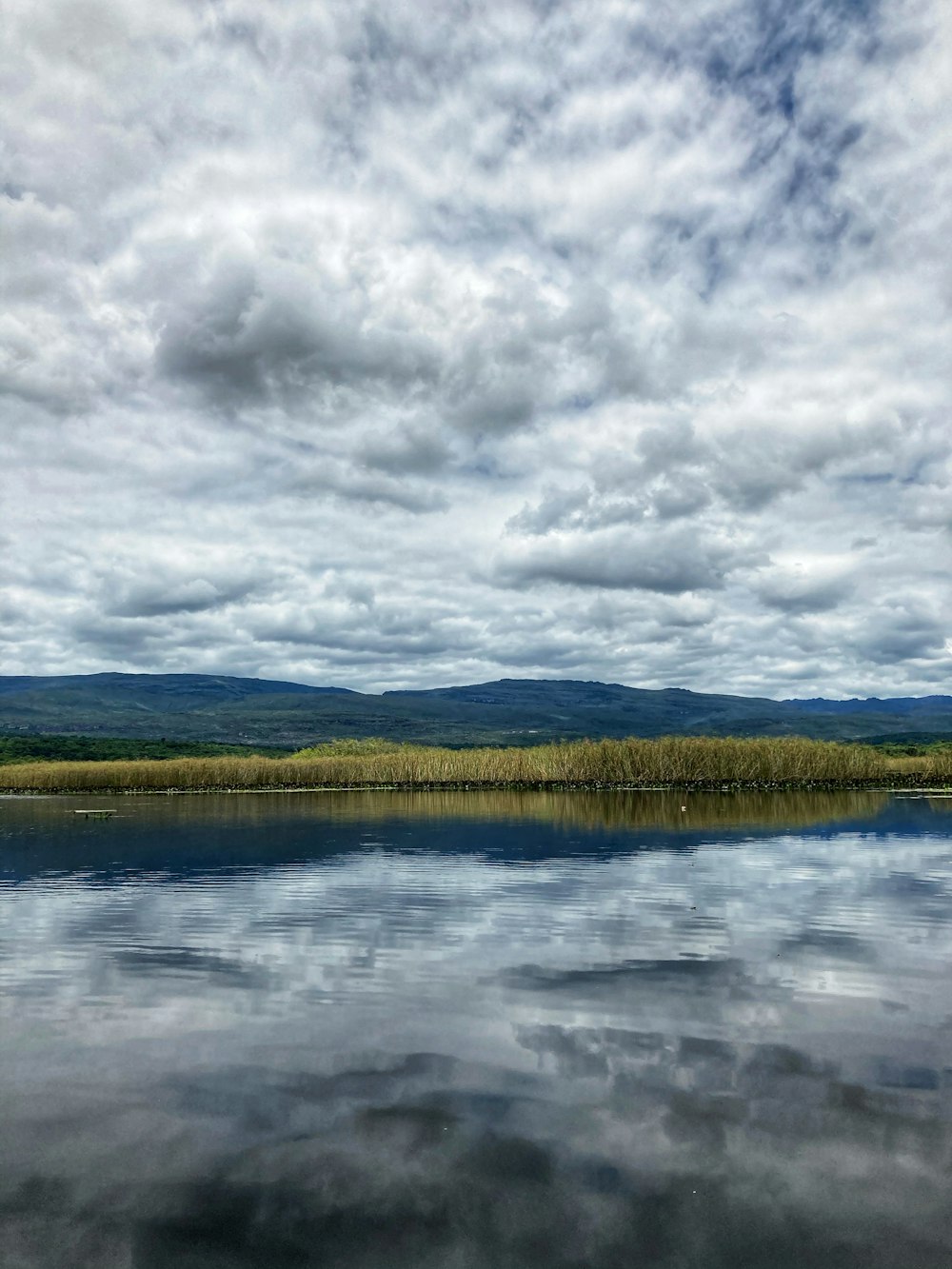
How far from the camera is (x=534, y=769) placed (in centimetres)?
9731

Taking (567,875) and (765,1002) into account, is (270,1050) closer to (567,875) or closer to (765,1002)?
(765,1002)

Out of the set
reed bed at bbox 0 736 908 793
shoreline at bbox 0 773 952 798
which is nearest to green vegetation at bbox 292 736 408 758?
reed bed at bbox 0 736 908 793

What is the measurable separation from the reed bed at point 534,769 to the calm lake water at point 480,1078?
65.9 meters

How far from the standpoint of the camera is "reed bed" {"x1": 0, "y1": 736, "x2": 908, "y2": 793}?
309ft

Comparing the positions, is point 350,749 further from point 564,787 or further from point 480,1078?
point 480,1078

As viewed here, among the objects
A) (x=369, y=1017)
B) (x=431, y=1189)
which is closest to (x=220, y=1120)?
(x=431, y=1189)

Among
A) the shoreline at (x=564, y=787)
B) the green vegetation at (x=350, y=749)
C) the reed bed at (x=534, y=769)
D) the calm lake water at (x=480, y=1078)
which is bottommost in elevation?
the calm lake water at (x=480, y=1078)

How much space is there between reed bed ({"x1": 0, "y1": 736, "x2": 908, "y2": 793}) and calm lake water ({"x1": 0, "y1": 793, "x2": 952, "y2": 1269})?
65885 mm

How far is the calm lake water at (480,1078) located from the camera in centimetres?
851

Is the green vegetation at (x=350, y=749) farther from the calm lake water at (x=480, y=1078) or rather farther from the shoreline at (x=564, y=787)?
the calm lake water at (x=480, y=1078)

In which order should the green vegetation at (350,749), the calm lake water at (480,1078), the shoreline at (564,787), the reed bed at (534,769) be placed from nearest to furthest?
the calm lake water at (480,1078) < the shoreline at (564,787) < the reed bed at (534,769) < the green vegetation at (350,749)

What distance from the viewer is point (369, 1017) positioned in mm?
14969

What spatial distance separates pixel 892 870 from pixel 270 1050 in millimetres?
26282

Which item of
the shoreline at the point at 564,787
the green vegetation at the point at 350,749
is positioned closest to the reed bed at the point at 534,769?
the shoreline at the point at 564,787
